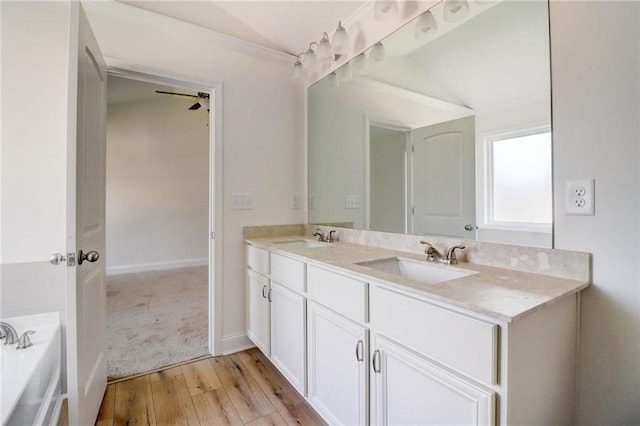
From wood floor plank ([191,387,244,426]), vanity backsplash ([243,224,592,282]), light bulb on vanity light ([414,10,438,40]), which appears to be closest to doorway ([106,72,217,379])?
wood floor plank ([191,387,244,426])

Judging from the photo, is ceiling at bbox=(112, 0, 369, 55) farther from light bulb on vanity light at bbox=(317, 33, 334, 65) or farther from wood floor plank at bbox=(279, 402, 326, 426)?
wood floor plank at bbox=(279, 402, 326, 426)

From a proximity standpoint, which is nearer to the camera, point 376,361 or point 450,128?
point 376,361

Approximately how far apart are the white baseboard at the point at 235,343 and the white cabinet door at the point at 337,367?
918 mm

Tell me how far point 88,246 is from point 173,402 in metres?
1.00

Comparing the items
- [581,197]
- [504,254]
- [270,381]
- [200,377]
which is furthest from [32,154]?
[581,197]

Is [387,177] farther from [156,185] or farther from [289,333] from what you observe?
[156,185]

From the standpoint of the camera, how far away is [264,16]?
6.81 feet

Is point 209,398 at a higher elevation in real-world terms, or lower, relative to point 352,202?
lower

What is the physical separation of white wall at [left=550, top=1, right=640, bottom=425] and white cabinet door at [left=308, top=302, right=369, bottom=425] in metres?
0.79

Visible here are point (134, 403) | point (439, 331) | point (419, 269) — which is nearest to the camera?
point (439, 331)

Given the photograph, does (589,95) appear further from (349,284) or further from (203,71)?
(203,71)

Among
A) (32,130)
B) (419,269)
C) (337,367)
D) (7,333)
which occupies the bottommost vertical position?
(337,367)

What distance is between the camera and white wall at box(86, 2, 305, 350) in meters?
1.83

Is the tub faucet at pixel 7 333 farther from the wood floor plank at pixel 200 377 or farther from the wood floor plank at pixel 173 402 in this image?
the wood floor plank at pixel 200 377
